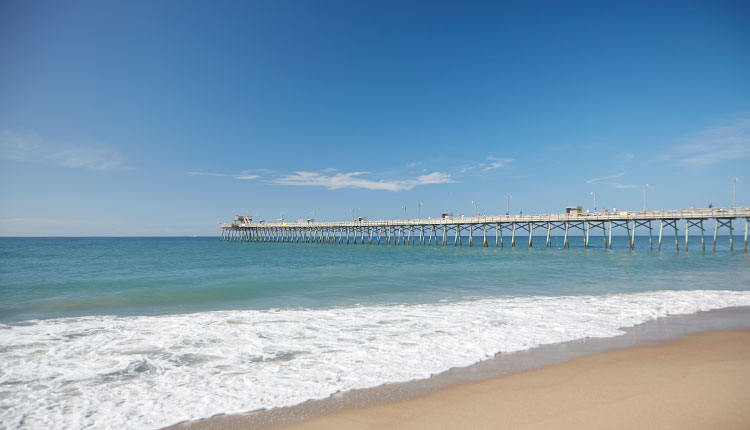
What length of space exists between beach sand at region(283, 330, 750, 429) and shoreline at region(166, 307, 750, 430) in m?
0.13

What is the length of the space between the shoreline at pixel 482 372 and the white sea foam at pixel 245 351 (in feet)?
0.62

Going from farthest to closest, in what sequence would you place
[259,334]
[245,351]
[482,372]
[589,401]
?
Result: [259,334], [245,351], [482,372], [589,401]

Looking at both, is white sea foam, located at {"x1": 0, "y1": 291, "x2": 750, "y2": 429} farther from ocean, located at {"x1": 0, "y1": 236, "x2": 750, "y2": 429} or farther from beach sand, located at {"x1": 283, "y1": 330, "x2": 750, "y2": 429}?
beach sand, located at {"x1": 283, "y1": 330, "x2": 750, "y2": 429}

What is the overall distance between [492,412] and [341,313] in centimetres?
598

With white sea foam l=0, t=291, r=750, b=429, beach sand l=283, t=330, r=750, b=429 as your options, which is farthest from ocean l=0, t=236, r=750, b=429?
beach sand l=283, t=330, r=750, b=429

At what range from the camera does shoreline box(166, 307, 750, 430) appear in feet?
12.1

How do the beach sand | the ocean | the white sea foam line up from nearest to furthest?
the beach sand → the white sea foam → the ocean

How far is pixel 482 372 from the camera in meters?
4.96

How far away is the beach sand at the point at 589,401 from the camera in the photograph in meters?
3.51

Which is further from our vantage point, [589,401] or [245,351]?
[245,351]

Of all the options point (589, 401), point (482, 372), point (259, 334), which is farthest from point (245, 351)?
point (589, 401)

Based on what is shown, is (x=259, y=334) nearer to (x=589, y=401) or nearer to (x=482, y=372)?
(x=482, y=372)

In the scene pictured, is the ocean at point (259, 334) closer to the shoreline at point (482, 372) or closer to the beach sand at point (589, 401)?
the shoreline at point (482, 372)

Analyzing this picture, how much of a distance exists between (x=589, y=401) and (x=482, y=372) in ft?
4.27
